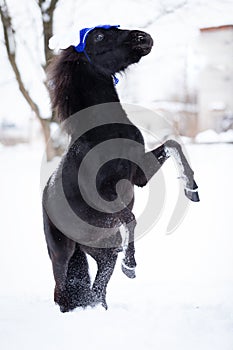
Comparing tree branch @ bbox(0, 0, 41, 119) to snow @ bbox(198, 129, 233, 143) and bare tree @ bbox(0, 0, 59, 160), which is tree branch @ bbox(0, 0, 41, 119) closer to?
bare tree @ bbox(0, 0, 59, 160)

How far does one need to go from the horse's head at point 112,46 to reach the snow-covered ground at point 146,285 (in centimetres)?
160

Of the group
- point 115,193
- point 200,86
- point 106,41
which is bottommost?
point 200,86

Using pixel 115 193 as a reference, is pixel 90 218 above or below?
below

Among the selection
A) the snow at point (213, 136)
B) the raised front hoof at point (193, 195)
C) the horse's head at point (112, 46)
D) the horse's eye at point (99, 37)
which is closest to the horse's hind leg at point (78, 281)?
the raised front hoof at point (193, 195)

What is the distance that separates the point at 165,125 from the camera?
20.6 feet

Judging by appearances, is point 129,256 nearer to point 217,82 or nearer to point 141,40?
point 141,40

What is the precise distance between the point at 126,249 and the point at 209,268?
189 cm

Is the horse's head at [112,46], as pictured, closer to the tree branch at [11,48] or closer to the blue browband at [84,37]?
the blue browband at [84,37]

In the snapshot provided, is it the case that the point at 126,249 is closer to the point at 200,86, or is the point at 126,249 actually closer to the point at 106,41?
the point at 106,41

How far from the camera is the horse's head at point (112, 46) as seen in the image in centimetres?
245

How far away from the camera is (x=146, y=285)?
3750 mm

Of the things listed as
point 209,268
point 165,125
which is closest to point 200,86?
point 165,125

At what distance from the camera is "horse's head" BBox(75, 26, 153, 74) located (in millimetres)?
2445

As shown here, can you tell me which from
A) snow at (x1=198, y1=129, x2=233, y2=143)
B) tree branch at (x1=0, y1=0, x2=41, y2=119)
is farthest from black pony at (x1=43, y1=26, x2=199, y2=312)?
snow at (x1=198, y1=129, x2=233, y2=143)
